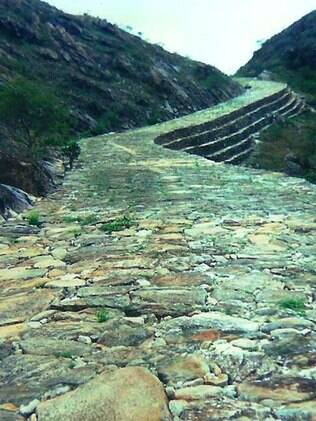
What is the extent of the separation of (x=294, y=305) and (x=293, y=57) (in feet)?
200

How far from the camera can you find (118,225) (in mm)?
6312

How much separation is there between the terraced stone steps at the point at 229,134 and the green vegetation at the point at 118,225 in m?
12.9

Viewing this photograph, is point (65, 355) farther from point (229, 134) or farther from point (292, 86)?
point (292, 86)

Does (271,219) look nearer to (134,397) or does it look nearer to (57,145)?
(134,397)

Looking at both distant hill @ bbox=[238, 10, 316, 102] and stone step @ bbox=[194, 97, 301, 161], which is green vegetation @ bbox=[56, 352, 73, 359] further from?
distant hill @ bbox=[238, 10, 316, 102]

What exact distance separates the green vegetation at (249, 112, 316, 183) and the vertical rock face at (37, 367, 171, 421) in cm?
1403

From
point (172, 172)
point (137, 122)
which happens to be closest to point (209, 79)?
point (137, 122)

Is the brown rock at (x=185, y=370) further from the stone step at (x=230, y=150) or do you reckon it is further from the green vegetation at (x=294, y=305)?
the stone step at (x=230, y=150)

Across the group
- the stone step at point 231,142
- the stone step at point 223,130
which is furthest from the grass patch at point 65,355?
the stone step at point 231,142

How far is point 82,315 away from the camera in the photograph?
3574 mm

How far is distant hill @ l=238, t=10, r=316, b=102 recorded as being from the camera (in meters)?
55.4

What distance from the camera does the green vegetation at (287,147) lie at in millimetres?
22531

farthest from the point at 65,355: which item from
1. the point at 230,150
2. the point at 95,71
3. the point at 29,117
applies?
the point at 95,71

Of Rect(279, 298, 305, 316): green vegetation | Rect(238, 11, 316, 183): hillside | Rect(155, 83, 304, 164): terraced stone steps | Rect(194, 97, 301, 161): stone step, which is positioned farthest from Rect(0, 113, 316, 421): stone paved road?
Rect(194, 97, 301, 161): stone step
